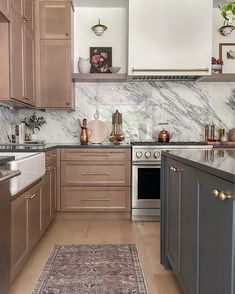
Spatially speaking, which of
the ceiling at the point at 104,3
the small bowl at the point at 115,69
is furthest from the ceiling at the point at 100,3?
the small bowl at the point at 115,69

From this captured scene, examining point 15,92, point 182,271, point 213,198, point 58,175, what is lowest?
point 182,271

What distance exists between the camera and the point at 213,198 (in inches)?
44.3

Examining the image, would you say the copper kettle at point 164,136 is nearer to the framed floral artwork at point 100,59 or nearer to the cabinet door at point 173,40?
the cabinet door at point 173,40

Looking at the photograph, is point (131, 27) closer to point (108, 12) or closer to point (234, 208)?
point (108, 12)

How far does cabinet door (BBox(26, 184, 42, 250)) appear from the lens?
2240 millimetres

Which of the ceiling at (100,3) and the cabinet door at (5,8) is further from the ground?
the ceiling at (100,3)

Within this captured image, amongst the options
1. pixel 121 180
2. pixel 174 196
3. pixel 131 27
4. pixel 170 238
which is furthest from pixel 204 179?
pixel 131 27

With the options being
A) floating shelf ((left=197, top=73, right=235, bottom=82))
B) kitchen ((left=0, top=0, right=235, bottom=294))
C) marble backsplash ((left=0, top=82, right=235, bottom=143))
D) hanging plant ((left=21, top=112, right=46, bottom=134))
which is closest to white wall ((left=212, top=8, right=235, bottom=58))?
kitchen ((left=0, top=0, right=235, bottom=294))

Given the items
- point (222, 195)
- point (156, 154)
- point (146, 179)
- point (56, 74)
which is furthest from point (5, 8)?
point (222, 195)

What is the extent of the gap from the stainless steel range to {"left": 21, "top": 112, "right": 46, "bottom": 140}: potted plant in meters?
1.34

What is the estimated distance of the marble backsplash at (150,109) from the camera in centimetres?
410

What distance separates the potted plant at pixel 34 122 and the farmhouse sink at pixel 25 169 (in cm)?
147

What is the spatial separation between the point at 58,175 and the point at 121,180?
2.42 ft

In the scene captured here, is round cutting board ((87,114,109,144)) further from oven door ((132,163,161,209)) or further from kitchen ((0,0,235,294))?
oven door ((132,163,161,209))
